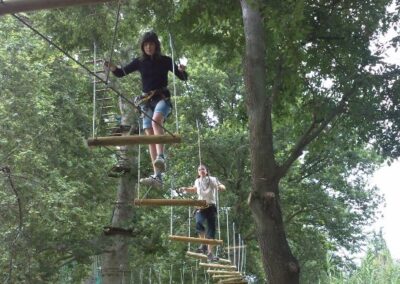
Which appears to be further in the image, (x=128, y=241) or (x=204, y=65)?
(x=204, y=65)

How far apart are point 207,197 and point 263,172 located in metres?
1.25

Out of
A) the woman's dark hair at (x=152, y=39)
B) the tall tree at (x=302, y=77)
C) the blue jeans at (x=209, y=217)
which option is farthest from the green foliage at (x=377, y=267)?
the blue jeans at (x=209, y=217)

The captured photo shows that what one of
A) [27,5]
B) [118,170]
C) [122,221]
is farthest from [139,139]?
[122,221]

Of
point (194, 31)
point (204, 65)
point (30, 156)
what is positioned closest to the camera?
point (194, 31)

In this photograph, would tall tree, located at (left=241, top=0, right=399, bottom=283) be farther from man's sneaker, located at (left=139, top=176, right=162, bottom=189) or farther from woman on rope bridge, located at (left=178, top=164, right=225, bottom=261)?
man's sneaker, located at (left=139, top=176, right=162, bottom=189)

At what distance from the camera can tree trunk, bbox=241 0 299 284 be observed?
20.5 feet

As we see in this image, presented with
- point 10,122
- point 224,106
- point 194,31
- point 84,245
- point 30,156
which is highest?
point 224,106

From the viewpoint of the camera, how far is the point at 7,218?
8.95 m

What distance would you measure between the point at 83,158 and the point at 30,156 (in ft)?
10.6

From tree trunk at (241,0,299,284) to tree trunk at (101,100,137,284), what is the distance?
213 inches

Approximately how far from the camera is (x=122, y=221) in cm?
1322

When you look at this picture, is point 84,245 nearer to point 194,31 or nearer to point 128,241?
point 128,241

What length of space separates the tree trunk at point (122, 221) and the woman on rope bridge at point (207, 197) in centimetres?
445

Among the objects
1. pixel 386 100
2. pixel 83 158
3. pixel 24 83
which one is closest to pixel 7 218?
pixel 24 83
